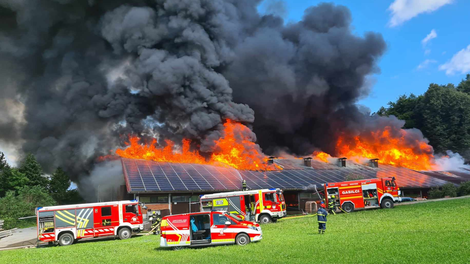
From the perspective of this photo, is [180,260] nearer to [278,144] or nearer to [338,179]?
[338,179]

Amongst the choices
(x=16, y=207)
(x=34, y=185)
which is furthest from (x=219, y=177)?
(x=34, y=185)

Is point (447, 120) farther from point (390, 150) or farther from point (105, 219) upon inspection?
point (105, 219)

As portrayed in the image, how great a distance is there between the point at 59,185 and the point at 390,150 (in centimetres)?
4980

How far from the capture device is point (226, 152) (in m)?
39.0

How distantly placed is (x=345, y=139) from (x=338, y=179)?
19221 millimetres

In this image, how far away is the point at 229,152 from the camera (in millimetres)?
38969

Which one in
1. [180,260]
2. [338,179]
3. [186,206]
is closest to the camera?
[180,260]

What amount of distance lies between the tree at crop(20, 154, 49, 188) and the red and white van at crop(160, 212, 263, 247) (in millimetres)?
42381

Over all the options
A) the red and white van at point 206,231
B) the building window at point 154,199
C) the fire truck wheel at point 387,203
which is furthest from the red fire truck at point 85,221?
the fire truck wheel at point 387,203

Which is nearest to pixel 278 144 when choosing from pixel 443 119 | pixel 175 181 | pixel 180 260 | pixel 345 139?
pixel 345 139

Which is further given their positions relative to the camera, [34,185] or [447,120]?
[447,120]

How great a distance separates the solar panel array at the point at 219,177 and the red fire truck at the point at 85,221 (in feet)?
15.6

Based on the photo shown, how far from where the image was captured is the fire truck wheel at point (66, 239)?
20.6 meters

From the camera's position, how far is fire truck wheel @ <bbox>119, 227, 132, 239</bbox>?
21719 millimetres
